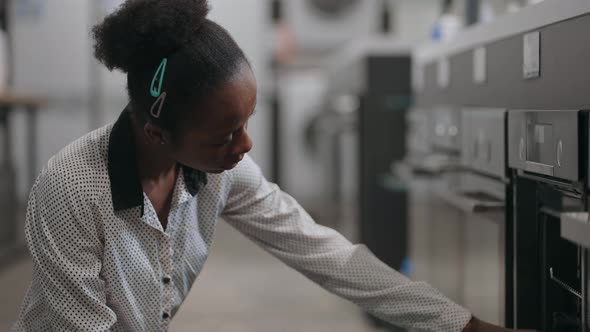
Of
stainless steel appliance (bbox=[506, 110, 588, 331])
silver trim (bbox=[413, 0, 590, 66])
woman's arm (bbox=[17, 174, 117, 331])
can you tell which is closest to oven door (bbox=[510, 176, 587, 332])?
stainless steel appliance (bbox=[506, 110, 588, 331])

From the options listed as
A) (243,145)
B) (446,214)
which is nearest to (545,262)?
(243,145)

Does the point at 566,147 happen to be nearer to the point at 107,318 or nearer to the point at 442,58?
the point at 107,318

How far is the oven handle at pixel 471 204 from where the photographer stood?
52.4 inches

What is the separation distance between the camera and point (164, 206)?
129cm

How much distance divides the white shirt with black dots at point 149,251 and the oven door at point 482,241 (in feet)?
0.59

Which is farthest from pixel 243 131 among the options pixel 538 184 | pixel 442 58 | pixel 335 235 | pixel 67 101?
pixel 67 101

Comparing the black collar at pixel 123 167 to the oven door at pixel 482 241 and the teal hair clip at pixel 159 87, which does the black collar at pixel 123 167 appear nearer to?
the teal hair clip at pixel 159 87

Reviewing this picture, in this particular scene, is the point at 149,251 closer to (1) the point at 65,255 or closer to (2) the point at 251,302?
(1) the point at 65,255

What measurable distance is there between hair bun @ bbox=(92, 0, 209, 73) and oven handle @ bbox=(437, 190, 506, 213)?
1.92 feet

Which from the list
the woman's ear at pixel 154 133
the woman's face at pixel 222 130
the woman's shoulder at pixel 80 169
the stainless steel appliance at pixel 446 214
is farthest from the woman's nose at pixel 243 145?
the stainless steel appliance at pixel 446 214

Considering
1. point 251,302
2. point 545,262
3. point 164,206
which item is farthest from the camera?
point 251,302

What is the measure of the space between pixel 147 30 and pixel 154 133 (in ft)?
0.49

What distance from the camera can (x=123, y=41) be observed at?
3.59 ft

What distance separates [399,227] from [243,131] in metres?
1.56
